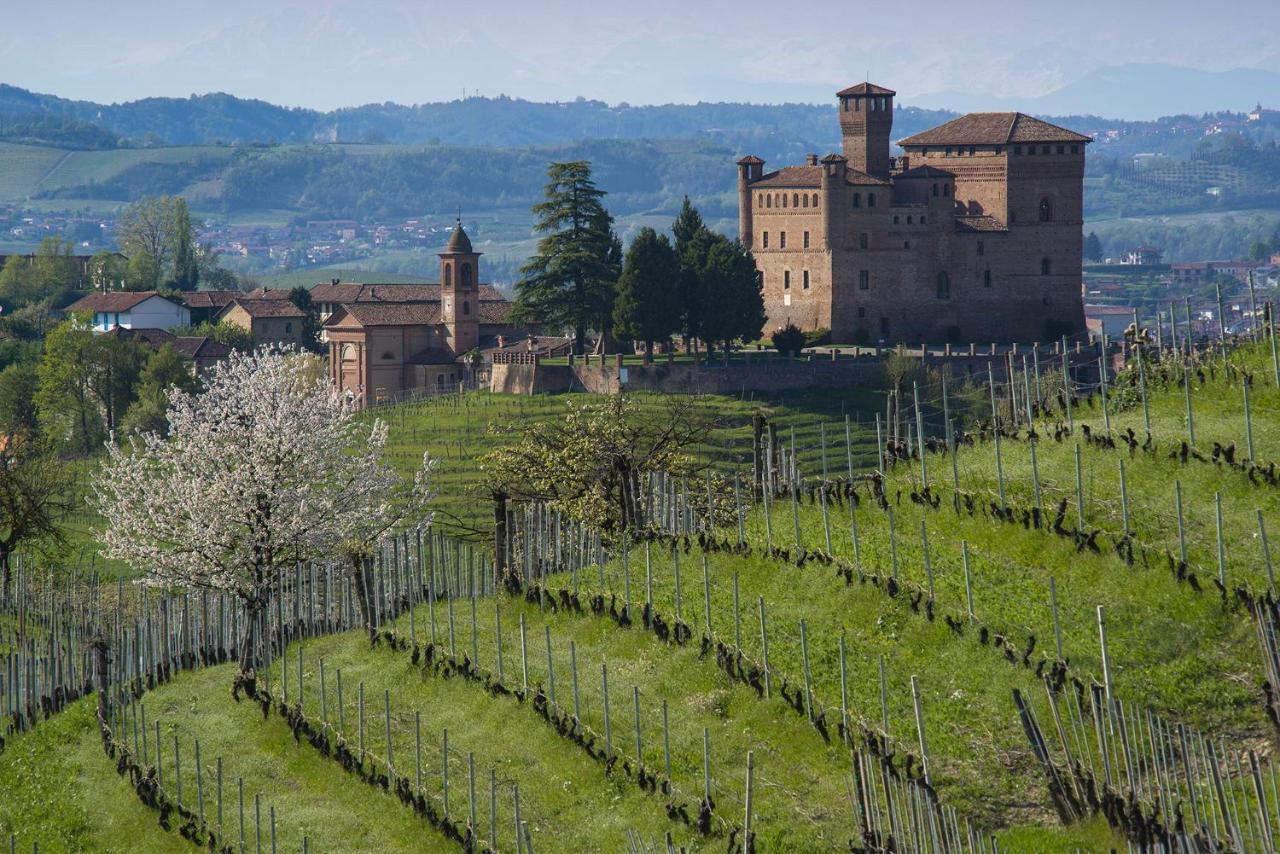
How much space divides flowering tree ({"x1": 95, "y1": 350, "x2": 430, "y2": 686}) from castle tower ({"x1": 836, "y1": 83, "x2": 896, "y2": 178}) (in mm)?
63784

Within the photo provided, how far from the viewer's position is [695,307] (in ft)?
278

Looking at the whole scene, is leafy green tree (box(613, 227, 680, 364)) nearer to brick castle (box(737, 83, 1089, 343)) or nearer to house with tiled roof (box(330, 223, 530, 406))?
house with tiled roof (box(330, 223, 530, 406))

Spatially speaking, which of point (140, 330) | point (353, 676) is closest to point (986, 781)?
point (353, 676)

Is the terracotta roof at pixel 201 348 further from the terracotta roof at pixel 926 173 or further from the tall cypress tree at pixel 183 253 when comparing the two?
the terracotta roof at pixel 926 173

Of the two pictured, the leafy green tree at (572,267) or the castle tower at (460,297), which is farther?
the castle tower at (460,297)

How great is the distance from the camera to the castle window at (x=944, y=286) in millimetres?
99188

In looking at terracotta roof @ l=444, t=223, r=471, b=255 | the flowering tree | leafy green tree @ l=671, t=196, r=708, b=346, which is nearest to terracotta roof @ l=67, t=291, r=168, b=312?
terracotta roof @ l=444, t=223, r=471, b=255

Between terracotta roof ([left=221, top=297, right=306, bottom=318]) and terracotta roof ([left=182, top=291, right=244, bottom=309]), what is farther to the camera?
terracotta roof ([left=182, top=291, right=244, bottom=309])

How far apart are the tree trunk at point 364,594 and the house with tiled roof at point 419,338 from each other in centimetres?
5969

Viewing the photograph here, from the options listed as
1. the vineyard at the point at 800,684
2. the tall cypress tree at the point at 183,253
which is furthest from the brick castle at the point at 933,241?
the vineyard at the point at 800,684

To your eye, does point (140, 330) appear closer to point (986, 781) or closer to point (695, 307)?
point (695, 307)

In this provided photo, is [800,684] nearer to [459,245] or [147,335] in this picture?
[459,245]

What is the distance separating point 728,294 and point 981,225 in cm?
1944

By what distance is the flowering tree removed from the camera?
33344 mm
